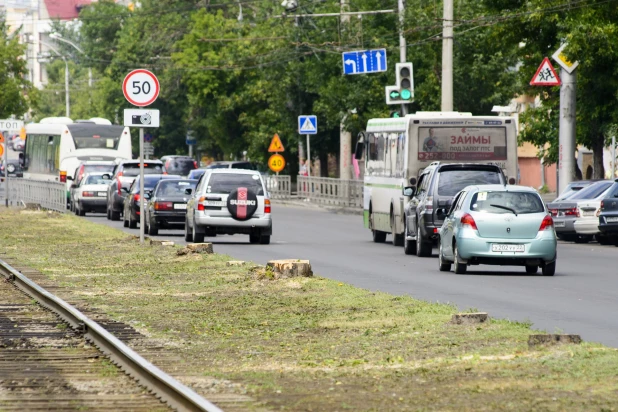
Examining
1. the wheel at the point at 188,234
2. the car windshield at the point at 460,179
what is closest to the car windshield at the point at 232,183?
the wheel at the point at 188,234

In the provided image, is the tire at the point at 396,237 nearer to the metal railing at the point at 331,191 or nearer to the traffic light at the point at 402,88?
the traffic light at the point at 402,88

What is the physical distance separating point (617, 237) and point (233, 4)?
58952 mm

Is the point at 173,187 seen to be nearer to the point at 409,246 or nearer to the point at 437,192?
the point at 409,246

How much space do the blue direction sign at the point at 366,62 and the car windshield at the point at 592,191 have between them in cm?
1518

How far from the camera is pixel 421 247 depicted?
96.5 ft

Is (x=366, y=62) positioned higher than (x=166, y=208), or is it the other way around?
(x=366, y=62)

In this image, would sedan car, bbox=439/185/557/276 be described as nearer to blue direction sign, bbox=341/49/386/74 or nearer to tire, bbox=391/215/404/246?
tire, bbox=391/215/404/246

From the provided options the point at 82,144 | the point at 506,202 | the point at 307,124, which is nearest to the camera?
the point at 506,202

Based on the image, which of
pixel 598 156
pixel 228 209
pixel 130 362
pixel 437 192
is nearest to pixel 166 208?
pixel 228 209

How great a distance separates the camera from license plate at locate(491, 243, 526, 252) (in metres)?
23.8

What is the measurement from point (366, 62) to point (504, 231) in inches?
1065

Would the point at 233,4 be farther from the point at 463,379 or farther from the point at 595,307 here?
the point at 463,379

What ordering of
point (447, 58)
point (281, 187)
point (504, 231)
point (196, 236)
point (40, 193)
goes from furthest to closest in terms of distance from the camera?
point (281, 187), point (40, 193), point (447, 58), point (196, 236), point (504, 231)

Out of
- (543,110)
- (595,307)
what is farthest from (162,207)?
(595,307)
